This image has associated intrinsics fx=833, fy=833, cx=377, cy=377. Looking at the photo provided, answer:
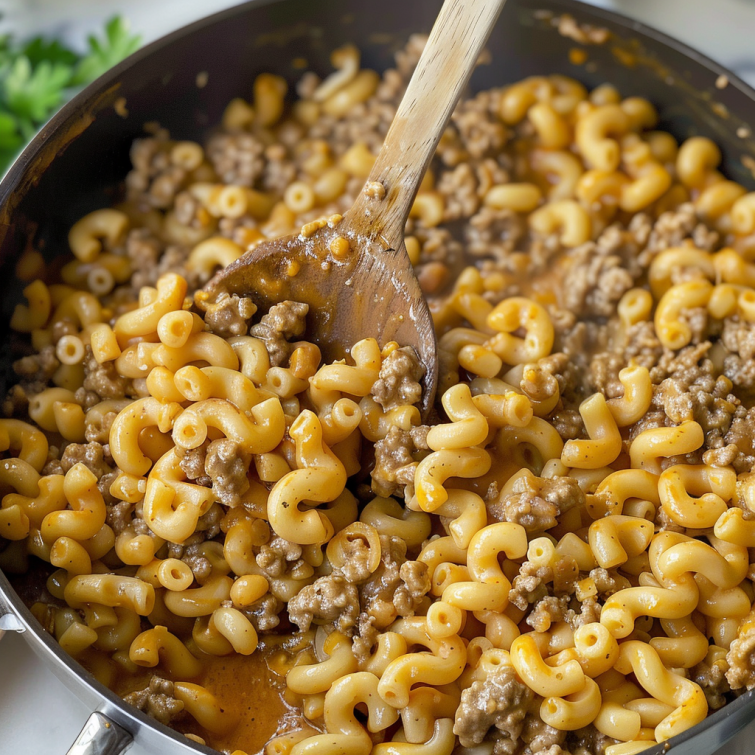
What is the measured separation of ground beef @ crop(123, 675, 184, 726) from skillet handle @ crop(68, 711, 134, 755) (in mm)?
185

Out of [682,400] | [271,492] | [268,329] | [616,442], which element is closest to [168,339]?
[268,329]

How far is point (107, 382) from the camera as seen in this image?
1984 mm

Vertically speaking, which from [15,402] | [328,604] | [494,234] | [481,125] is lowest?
[328,604]

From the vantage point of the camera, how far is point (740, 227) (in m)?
2.34

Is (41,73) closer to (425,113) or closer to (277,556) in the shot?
(425,113)

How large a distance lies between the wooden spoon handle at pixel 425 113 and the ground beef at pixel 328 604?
2.61 feet

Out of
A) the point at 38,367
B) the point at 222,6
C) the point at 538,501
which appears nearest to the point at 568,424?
the point at 538,501

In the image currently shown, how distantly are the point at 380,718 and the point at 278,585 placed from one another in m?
0.35

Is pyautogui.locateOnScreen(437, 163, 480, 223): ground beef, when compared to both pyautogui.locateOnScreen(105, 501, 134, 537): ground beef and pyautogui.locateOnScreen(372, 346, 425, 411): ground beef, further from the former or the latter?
pyautogui.locateOnScreen(105, 501, 134, 537): ground beef

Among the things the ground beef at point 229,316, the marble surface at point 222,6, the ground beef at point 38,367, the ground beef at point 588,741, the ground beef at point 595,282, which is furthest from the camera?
the marble surface at point 222,6

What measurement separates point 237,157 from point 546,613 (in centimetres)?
158

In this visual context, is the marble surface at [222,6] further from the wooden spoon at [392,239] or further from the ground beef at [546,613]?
the ground beef at [546,613]

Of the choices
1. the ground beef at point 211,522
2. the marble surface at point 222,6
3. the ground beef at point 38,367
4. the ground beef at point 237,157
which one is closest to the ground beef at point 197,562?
the ground beef at point 211,522

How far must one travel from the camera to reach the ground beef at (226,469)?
173cm
